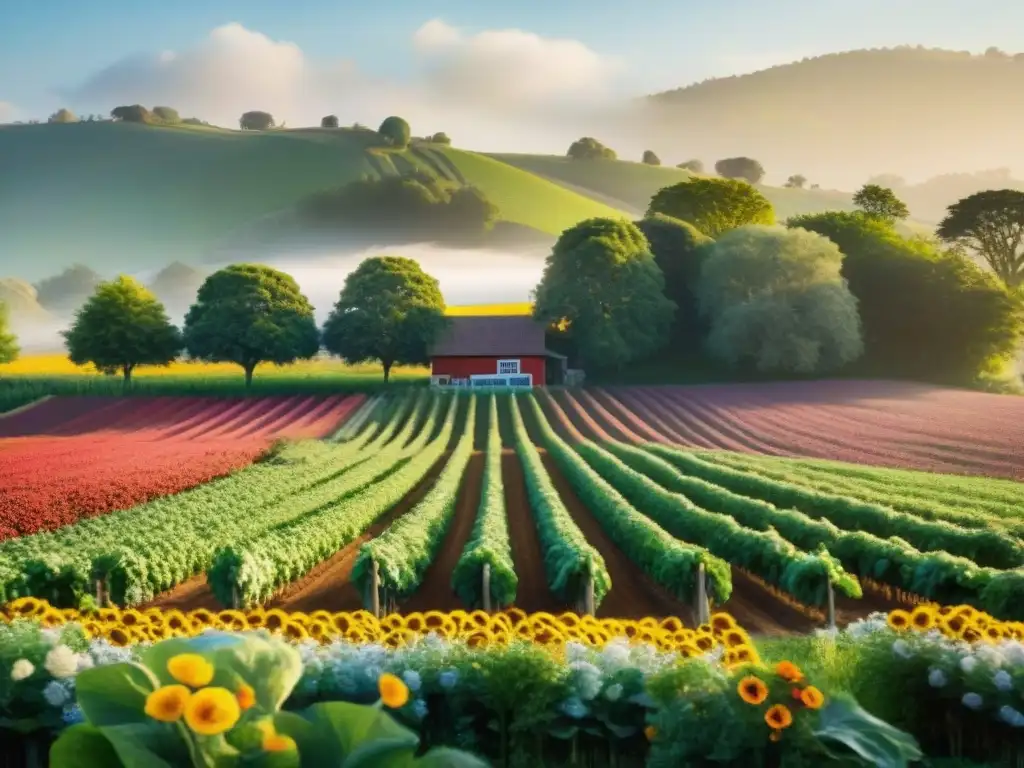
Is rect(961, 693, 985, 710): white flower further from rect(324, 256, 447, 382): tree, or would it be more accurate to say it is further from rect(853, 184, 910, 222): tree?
rect(324, 256, 447, 382): tree

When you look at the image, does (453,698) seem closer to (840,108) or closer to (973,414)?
(973,414)

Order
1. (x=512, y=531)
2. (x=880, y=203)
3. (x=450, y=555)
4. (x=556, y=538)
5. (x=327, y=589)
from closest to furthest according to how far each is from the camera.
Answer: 1. (x=327, y=589)
2. (x=556, y=538)
3. (x=450, y=555)
4. (x=512, y=531)
5. (x=880, y=203)

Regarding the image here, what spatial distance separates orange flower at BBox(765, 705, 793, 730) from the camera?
3217 millimetres

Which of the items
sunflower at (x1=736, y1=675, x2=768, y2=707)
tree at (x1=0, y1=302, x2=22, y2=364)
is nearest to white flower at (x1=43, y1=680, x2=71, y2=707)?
sunflower at (x1=736, y1=675, x2=768, y2=707)

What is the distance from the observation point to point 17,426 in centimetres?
1068

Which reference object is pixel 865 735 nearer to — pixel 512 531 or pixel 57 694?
pixel 57 694

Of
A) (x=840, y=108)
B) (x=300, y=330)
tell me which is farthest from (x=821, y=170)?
(x=300, y=330)

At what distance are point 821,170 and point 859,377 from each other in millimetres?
2795

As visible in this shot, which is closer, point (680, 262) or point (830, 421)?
point (830, 421)

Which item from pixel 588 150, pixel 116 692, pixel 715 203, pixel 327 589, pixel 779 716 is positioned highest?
pixel 588 150

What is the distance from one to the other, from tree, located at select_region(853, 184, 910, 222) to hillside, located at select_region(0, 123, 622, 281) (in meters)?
3.83

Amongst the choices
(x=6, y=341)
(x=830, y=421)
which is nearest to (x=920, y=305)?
(x=830, y=421)

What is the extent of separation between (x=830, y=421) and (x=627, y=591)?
3.74 m

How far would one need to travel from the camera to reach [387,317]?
13.8 metres
